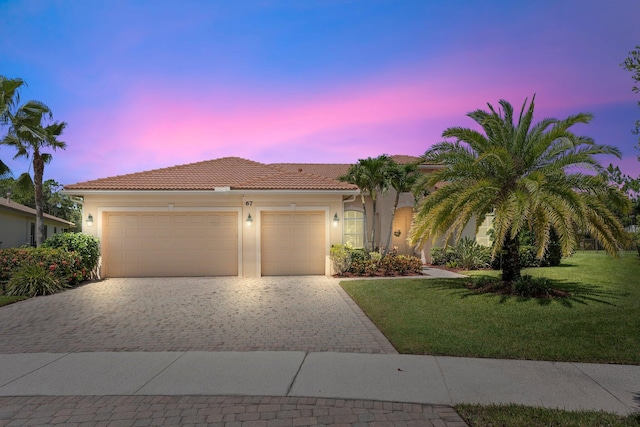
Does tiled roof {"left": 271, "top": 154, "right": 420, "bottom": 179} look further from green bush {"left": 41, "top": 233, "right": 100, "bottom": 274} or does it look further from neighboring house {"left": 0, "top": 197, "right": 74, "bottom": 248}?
neighboring house {"left": 0, "top": 197, "right": 74, "bottom": 248}

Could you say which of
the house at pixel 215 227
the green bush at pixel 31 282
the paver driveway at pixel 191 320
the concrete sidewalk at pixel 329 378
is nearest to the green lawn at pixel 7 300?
the paver driveway at pixel 191 320

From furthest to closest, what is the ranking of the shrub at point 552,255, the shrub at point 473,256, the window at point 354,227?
the window at point 354,227
the shrub at point 552,255
the shrub at point 473,256

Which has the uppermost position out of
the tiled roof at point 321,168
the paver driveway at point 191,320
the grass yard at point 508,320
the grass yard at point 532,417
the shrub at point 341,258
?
the tiled roof at point 321,168

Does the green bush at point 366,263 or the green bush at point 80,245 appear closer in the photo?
the green bush at point 80,245

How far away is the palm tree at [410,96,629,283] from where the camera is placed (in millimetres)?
9469

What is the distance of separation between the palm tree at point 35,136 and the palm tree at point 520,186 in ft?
52.2

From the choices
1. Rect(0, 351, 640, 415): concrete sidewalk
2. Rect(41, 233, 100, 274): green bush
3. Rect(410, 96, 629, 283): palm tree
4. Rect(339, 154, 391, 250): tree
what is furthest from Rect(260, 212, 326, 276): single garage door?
Rect(0, 351, 640, 415): concrete sidewalk

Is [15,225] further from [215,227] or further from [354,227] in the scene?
[354,227]

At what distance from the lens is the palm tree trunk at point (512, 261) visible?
1116 cm

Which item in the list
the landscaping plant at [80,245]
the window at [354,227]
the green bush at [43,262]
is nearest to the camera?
the green bush at [43,262]

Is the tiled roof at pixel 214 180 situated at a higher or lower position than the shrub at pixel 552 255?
higher

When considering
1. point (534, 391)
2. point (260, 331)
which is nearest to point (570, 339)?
point (534, 391)

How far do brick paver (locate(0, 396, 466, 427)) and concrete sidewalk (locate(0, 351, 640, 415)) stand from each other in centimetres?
15

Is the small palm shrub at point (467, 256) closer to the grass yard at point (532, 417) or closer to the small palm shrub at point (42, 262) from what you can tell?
the grass yard at point (532, 417)
